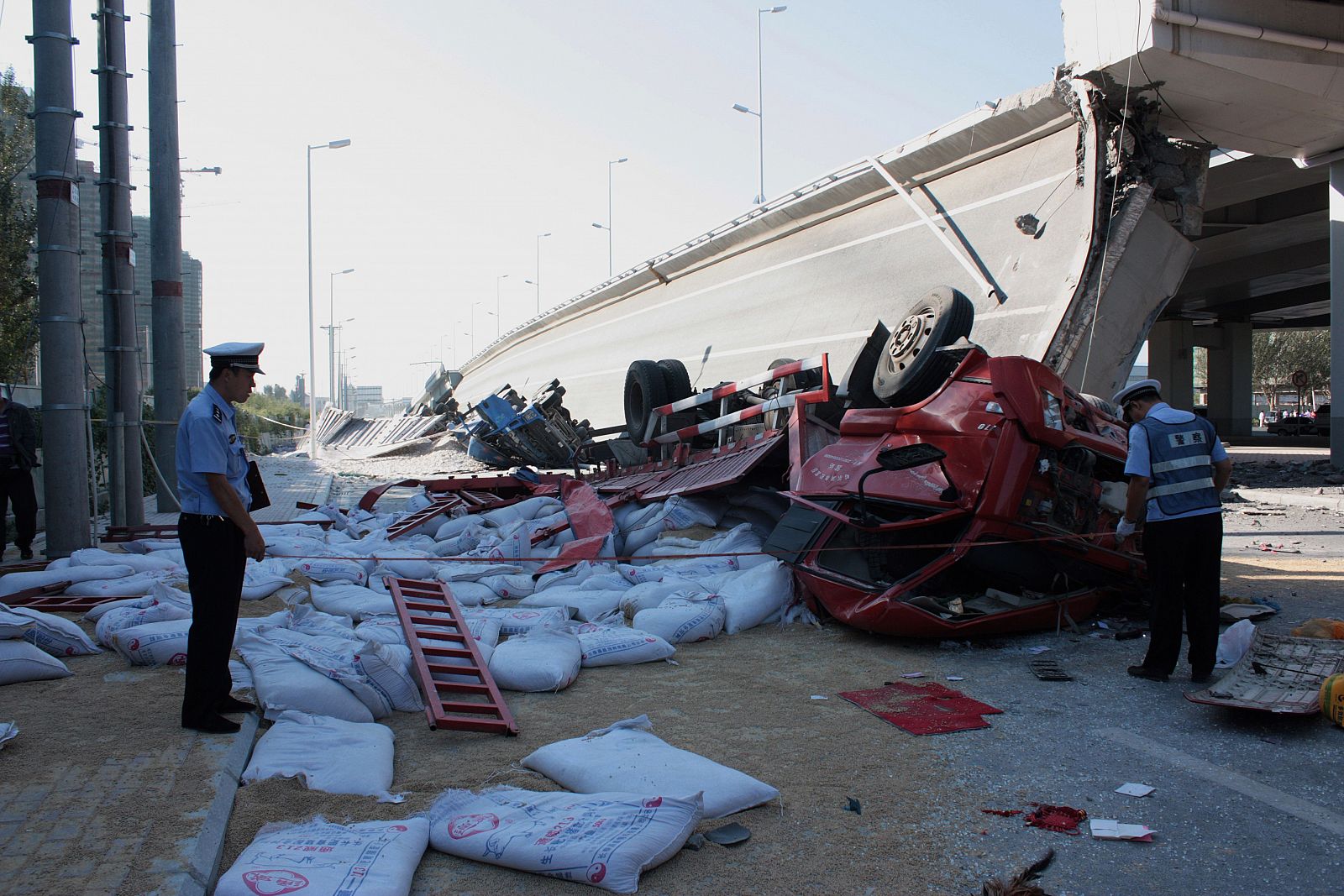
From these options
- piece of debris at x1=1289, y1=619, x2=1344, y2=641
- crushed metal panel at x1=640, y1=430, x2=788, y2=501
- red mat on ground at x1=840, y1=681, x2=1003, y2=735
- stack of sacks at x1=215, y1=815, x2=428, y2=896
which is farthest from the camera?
crushed metal panel at x1=640, y1=430, x2=788, y2=501

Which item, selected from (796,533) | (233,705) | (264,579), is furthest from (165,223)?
(233,705)

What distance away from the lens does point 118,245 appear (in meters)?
10.4

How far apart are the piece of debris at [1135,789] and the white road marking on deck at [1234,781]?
0.26 meters

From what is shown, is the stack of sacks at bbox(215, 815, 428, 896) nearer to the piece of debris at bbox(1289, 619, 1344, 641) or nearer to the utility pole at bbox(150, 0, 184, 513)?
the piece of debris at bbox(1289, 619, 1344, 641)

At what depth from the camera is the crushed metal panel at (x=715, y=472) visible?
8062mm

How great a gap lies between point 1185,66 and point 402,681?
11.4 meters

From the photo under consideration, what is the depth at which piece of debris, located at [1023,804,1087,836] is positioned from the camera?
300cm

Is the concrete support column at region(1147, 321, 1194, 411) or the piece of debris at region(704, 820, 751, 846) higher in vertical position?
the concrete support column at region(1147, 321, 1194, 411)

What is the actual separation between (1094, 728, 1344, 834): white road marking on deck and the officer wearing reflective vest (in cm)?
88

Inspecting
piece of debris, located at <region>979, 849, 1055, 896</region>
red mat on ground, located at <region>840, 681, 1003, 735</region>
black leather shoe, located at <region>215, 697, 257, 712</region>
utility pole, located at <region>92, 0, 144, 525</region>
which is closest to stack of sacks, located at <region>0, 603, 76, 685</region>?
black leather shoe, located at <region>215, 697, 257, 712</region>

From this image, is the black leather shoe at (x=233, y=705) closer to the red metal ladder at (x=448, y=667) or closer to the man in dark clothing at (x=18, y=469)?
the red metal ladder at (x=448, y=667)

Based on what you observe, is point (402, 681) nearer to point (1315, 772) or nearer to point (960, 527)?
point (960, 527)

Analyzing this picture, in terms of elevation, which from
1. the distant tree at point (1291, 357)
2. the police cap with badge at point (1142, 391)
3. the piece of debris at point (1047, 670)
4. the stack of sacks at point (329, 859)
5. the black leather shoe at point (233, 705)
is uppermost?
the distant tree at point (1291, 357)

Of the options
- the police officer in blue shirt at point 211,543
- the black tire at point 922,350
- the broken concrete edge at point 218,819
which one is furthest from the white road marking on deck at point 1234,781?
the police officer in blue shirt at point 211,543
